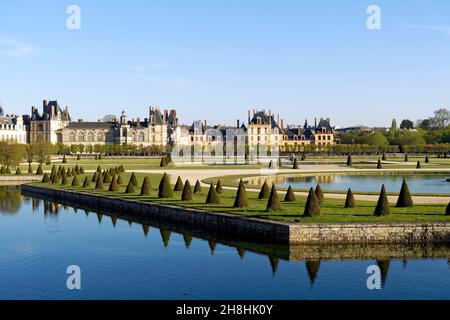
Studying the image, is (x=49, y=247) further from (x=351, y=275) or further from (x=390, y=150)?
(x=390, y=150)

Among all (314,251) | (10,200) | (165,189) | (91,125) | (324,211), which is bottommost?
(10,200)

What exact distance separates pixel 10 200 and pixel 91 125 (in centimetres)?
6881

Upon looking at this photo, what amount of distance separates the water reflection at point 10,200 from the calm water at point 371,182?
1277 cm

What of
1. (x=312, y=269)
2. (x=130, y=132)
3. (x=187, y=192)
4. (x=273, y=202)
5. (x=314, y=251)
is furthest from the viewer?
(x=130, y=132)

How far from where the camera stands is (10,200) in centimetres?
2858

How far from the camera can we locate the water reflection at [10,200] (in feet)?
82.5

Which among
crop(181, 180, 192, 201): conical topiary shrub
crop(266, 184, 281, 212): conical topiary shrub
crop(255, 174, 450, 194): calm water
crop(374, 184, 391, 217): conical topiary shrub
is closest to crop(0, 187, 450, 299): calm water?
crop(374, 184, 391, 217): conical topiary shrub

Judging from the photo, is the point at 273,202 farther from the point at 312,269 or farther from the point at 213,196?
the point at 312,269

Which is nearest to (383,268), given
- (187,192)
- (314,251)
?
(314,251)

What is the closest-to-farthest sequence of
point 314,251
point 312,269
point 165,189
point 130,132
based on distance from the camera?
point 312,269 < point 314,251 < point 165,189 < point 130,132

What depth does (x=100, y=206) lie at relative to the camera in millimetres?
25141

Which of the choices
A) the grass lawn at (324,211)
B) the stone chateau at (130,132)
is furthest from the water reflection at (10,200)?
the stone chateau at (130,132)

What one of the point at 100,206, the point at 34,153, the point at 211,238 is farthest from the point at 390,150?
the point at 211,238

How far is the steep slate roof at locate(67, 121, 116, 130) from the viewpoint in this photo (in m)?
95.5
